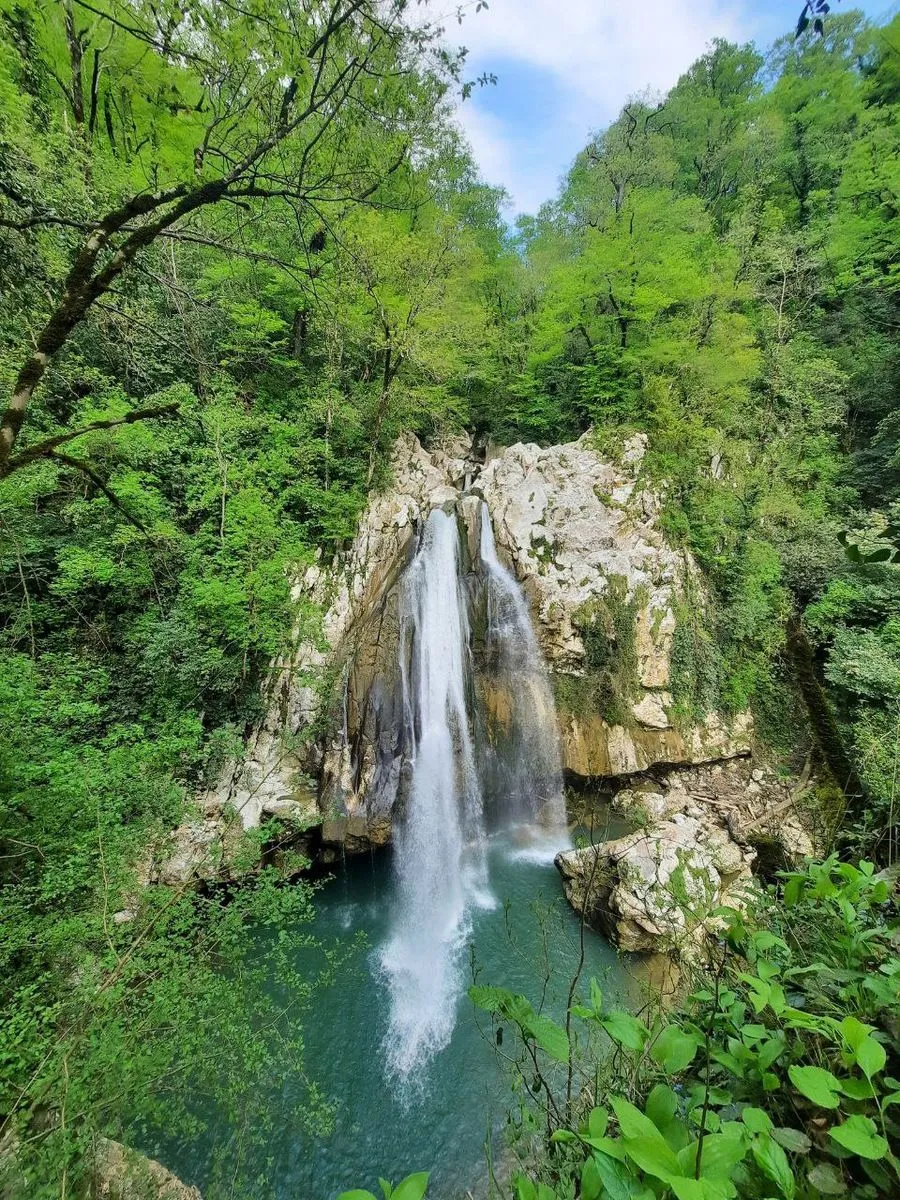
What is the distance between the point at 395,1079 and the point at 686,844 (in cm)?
524

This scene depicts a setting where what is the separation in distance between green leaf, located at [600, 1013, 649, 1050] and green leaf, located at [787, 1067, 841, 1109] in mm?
333

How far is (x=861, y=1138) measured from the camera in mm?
848

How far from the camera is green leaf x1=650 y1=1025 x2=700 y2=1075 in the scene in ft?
3.61

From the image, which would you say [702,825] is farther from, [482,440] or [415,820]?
[482,440]

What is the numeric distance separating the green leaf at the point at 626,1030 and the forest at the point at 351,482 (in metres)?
0.02

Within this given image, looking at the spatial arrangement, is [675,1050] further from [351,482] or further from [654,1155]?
[351,482]

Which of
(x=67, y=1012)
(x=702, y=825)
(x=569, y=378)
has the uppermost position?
(x=569, y=378)

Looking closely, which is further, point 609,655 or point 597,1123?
point 609,655

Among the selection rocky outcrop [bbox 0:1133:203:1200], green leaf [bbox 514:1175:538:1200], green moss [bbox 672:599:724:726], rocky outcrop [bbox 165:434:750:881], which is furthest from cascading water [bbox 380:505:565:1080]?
green leaf [bbox 514:1175:538:1200]

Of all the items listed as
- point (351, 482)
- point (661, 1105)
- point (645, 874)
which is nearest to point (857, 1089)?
point (661, 1105)

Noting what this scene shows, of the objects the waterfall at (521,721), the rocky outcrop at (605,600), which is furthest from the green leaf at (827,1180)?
the rocky outcrop at (605,600)

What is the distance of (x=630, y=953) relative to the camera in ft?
20.9

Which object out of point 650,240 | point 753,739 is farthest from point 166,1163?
point 650,240

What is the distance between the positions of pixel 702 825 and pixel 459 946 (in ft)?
15.4
